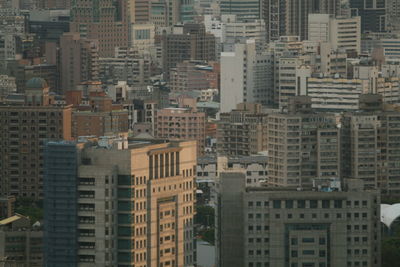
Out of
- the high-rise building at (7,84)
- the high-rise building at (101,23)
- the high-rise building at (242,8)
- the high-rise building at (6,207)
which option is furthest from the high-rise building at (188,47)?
the high-rise building at (6,207)

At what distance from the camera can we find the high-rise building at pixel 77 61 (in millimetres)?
132375

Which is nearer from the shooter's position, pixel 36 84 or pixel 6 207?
pixel 6 207

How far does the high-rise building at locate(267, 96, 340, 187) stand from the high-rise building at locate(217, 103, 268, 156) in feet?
38.7

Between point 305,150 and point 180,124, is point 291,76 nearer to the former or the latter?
point 180,124

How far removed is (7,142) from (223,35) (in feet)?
194

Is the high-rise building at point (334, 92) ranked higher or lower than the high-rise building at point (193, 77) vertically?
higher

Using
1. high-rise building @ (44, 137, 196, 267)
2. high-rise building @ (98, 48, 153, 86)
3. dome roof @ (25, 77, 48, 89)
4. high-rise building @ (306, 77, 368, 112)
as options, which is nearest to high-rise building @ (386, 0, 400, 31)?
high-rise building @ (98, 48, 153, 86)

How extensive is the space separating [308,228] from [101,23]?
86983 millimetres

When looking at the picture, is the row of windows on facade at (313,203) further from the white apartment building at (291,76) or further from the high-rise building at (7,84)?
the white apartment building at (291,76)

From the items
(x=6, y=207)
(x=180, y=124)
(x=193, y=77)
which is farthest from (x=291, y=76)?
(x=6, y=207)

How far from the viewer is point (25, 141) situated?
9406 centimetres

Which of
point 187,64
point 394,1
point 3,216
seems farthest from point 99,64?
point 3,216

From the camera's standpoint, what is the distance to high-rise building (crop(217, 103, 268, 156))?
102 metres

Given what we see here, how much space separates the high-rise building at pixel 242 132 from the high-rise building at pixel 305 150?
38.7ft
